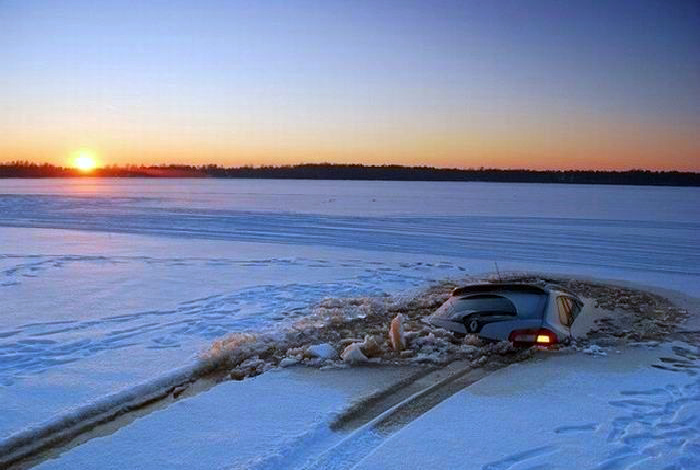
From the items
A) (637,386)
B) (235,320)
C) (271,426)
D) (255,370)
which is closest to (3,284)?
(235,320)

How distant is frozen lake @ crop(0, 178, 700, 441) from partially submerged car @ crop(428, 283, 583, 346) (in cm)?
353

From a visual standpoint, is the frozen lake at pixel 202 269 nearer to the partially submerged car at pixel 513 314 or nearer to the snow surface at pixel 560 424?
the partially submerged car at pixel 513 314

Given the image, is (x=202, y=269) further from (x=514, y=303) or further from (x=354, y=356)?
(x=514, y=303)

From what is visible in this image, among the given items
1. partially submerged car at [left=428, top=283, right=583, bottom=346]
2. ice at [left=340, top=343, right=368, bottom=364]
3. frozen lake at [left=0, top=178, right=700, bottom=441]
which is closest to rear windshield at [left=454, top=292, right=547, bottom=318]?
partially submerged car at [left=428, top=283, right=583, bottom=346]

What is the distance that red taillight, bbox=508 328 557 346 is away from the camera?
8648mm

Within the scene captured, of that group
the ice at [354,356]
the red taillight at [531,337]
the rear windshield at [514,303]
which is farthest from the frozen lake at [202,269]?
the red taillight at [531,337]

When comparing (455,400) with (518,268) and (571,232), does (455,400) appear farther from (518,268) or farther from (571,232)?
(571,232)

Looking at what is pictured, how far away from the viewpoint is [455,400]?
695cm

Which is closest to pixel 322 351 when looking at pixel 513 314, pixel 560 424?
pixel 513 314

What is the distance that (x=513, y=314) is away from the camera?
870 centimetres

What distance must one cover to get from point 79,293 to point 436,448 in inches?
391

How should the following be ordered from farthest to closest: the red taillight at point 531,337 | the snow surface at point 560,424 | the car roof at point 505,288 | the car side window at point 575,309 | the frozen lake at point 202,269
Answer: the car side window at point 575,309
the car roof at point 505,288
the red taillight at point 531,337
the frozen lake at point 202,269
the snow surface at point 560,424

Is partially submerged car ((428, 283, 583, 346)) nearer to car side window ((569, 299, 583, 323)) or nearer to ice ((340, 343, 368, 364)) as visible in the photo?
car side window ((569, 299, 583, 323))

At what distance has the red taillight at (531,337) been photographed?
865 centimetres
